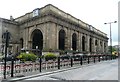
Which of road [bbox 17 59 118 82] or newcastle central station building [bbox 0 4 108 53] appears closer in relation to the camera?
road [bbox 17 59 118 82]

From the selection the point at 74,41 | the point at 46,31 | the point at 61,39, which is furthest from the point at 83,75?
the point at 74,41

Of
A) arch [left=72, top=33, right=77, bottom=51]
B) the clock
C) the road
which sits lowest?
the road

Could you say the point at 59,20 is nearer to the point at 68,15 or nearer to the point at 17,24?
the point at 68,15

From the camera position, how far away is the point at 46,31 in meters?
40.6

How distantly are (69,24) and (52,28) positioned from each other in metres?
8.58

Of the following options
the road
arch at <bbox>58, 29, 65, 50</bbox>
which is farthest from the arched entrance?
the road

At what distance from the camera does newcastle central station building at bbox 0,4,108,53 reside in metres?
40.6

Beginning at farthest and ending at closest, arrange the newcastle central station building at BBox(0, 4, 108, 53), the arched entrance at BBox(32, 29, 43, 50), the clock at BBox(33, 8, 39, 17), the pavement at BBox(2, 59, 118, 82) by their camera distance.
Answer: the arched entrance at BBox(32, 29, 43, 50) → the clock at BBox(33, 8, 39, 17) → the newcastle central station building at BBox(0, 4, 108, 53) → the pavement at BBox(2, 59, 118, 82)

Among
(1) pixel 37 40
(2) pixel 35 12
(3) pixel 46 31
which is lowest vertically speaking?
(1) pixel 37 40

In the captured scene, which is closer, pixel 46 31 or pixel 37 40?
pixel 46 31

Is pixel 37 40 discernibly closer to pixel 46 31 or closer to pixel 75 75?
pixel 46 31

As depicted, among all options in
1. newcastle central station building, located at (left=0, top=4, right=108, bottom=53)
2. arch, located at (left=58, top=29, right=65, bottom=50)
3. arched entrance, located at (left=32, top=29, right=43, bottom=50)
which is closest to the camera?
newcastle central station building, located at (left=0, top=4, right=108, bottom=53)

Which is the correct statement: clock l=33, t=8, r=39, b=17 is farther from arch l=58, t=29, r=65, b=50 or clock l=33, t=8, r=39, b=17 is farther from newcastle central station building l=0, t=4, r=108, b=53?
arch l=58, t=29, r=65, b=50

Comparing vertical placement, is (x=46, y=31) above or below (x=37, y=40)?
above
